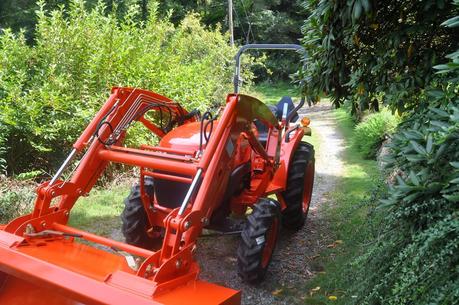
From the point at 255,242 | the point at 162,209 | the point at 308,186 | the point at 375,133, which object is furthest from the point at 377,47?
the point at 375,133

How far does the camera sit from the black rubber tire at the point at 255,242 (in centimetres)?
393

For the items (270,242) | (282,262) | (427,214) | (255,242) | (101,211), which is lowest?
(282,262)

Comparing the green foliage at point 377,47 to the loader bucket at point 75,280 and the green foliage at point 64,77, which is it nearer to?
the loader bucket at point 75,280

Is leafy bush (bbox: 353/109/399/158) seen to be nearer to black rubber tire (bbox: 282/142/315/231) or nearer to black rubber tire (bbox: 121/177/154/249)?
black rubber tire (bbox: 282/142/315/231)

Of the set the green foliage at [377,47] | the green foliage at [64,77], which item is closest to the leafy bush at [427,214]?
the green foliage at [377,47]

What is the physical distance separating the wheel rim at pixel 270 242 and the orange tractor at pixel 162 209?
0.01m

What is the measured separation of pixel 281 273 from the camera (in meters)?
4.44

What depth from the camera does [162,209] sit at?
4.28m

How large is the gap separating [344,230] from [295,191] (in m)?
0.81

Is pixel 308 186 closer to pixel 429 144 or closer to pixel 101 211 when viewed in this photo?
pixel 101 211

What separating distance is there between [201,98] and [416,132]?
6.78m

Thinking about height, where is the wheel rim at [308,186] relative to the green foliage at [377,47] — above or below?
below

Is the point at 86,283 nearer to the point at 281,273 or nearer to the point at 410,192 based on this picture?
the point at 410,192

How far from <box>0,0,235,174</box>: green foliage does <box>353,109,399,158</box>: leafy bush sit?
13.0 ft
